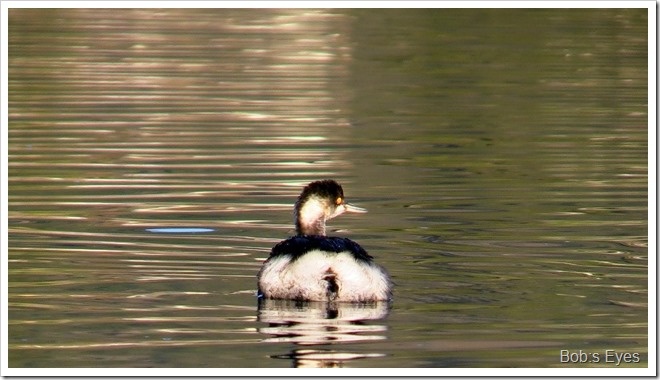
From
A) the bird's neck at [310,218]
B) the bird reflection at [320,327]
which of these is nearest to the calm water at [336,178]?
the bird reflection at [320,327]

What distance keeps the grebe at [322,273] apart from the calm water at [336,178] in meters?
0.11

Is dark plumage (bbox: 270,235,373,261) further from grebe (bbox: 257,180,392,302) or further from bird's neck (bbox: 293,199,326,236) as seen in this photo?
bird's neck (bbox: 293,199,326,236)

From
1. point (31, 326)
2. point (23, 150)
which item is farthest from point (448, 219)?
point (23, 150)

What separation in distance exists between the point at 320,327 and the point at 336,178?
5.65 m

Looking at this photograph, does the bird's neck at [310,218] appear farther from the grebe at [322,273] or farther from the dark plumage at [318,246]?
the dark plumage at [318,246]

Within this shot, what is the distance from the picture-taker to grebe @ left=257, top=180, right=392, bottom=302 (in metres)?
9.55

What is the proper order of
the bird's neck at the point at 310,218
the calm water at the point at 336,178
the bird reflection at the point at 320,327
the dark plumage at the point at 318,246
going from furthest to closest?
the bird's neck at the point at 310,218 < the dark plumage at the point at 318,246 < the calm water at the point at 336,178 < the bird reflection at the point at 320,327

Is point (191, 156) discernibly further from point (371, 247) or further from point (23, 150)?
point (371, 247)

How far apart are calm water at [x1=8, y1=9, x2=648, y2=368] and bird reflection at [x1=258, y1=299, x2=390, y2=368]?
2 cm

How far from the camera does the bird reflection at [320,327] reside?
28.1ft

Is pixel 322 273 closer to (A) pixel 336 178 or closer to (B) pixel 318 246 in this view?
(B) pixel 318 246

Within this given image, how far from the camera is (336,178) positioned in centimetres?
1485

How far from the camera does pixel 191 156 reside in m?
16.2

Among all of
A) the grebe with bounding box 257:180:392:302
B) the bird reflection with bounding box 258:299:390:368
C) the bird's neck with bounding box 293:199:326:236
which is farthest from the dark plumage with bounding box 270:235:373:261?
the bird's neck with bounding box 293:199:326:236
